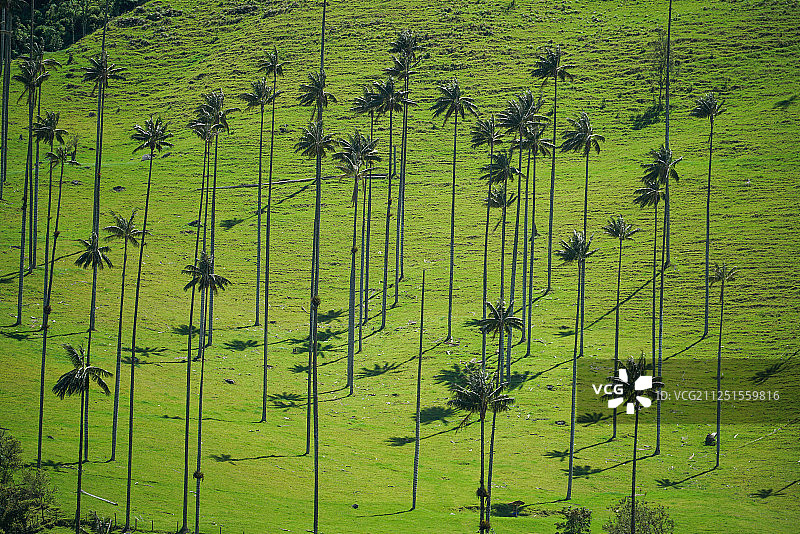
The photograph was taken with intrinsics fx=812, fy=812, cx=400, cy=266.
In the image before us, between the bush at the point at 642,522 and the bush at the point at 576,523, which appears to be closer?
the bush at the point at 642,522

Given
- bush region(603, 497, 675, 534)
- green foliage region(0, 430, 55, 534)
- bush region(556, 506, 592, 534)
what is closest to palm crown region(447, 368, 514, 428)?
bush region(556, 506, 592, 534)

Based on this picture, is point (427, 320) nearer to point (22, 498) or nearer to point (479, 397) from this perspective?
point (479, 397)

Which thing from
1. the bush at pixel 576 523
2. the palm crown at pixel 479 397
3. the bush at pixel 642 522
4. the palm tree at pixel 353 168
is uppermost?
the palm tree at pixel 353 168

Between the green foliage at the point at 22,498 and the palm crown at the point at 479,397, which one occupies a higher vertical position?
the palm crown at the point at 479,397

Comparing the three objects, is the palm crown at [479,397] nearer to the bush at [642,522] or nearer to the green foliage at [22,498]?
the bush at [642,522]

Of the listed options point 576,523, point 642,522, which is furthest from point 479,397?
point 642,522

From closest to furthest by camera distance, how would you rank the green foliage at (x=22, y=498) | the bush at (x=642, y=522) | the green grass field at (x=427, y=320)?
the green foliage at (x=22, y=498) < the bush at (x=642, y=522) < the green grass field at (x=427, y=320)

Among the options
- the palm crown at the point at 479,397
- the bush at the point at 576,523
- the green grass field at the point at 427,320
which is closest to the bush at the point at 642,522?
the bush at the point at 576,523

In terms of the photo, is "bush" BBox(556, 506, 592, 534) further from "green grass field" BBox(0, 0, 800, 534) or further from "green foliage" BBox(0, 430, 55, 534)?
"green foliage" BBox(0, 430, 55, 534)
